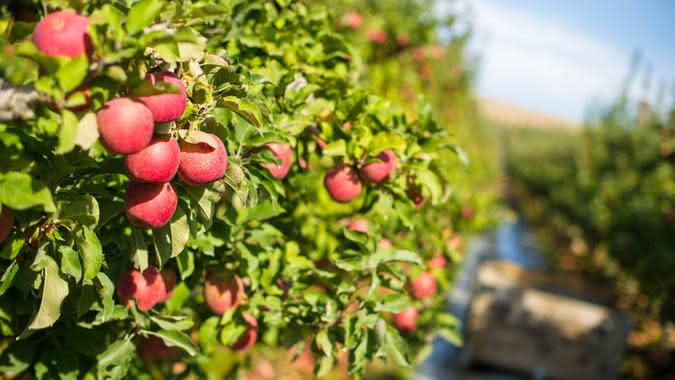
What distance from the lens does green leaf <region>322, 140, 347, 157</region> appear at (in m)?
1.38

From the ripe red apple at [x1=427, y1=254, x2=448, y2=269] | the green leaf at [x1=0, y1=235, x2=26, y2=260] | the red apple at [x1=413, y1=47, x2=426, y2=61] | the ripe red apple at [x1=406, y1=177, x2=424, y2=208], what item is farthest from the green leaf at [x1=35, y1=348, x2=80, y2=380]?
the red apple at [x1=413, y1=47, x2=426, y2=61]

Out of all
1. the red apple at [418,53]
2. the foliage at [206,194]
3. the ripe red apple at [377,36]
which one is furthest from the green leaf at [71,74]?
the red apple at [418,53]

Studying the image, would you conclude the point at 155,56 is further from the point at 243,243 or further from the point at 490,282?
the point at 490,282

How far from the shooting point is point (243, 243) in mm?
1424

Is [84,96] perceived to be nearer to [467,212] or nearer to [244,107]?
[244,107]

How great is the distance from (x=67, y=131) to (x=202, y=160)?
222mm

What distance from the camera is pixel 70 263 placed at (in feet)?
2.98

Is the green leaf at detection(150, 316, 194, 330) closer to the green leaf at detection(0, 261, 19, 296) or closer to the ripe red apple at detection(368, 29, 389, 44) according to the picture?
the green leaf at detection(0, 261, 19, 296)

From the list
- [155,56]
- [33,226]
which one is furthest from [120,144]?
[33,226]

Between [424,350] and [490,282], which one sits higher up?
[424,350]

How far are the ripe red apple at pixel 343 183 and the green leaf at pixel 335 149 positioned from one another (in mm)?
65

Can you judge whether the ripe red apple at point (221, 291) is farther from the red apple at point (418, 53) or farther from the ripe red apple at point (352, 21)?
the red apple at point (418, 53)

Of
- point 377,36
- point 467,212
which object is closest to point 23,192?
point 467,212

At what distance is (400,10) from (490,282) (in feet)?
8.28
